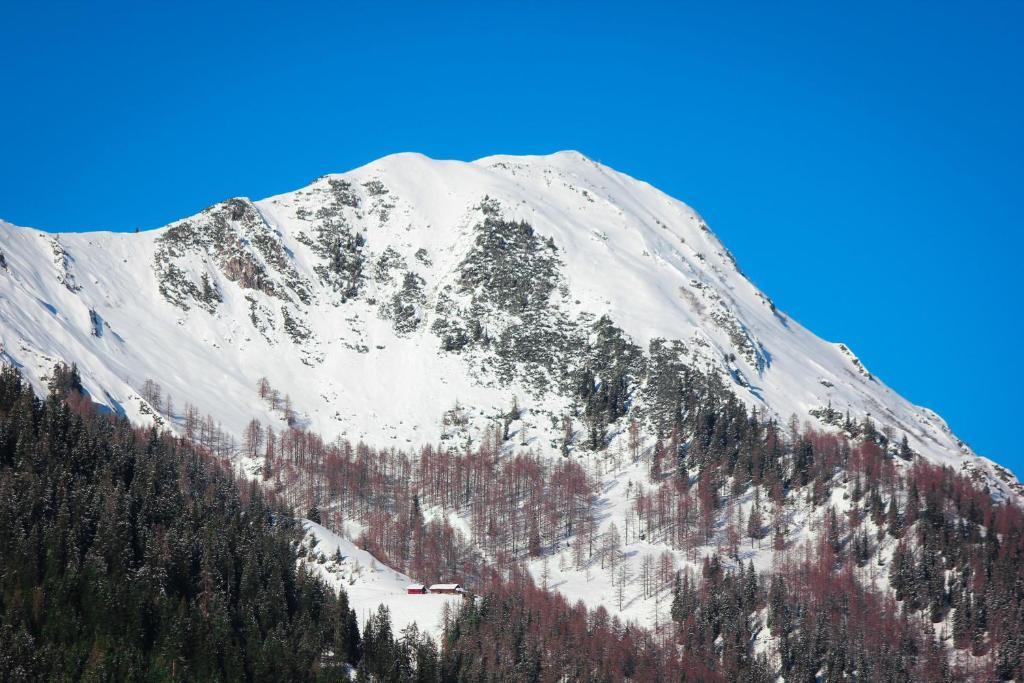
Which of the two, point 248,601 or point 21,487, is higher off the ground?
point 21,487

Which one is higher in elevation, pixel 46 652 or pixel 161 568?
pixel 161 568

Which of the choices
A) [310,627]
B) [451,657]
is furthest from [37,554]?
[451,657]

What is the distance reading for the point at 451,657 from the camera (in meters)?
199

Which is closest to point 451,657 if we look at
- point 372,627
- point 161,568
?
point 372,627

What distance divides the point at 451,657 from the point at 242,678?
1390 inches

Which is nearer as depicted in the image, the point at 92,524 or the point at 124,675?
the point at 124,675

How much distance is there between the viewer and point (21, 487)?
19662cm

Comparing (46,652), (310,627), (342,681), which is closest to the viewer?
(46,652)

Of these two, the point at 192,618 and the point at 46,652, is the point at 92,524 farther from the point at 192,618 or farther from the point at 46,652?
the point at 46,652

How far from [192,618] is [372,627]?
92.8ft

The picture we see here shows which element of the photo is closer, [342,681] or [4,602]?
[4,602]

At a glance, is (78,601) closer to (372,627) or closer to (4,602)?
(4,602)

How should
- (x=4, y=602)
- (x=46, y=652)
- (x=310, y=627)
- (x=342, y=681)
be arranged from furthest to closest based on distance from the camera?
(x=310, y=627) → (x=342, y=681) → (x=4, y=602) → (x=46, y=652)

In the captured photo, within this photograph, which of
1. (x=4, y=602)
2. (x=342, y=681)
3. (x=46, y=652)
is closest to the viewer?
(x=46, y=652)
